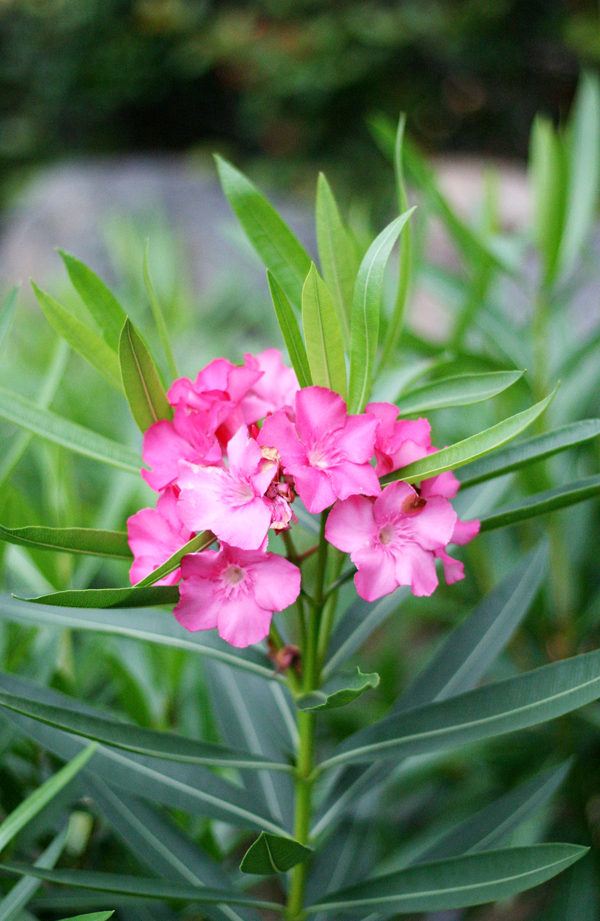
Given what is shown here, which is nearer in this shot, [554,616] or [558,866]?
[558,866]

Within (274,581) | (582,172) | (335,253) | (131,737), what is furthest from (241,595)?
(582,172)

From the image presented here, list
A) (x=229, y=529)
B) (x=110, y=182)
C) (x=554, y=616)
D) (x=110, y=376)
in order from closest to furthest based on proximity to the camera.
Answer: (x=229, y=529) → (x=110, y=376) → (x=554, y=616) → (x=110, y=182)

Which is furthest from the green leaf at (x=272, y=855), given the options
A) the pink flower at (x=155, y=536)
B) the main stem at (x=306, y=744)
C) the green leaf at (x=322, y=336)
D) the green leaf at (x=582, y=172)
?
the green leaf at (x=582, y=172)

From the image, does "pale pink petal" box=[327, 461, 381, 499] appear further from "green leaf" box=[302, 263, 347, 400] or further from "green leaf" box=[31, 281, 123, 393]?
"green leaf" box=[31, 281, 123, 393]

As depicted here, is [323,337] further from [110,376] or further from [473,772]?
[473,772]

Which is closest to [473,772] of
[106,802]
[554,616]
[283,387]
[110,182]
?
[554,616]

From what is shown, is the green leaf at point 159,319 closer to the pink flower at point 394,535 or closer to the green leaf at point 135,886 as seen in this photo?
the pink flower at point 394,535

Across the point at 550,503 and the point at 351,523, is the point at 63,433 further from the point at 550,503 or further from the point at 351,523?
the point at 550,503
